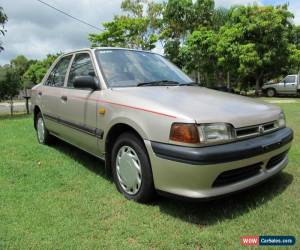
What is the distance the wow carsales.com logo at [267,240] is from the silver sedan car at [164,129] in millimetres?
452

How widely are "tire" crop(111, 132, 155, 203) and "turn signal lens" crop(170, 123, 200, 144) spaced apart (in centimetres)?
44

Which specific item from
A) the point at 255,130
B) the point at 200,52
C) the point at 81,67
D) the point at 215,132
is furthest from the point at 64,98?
the point at 200,52

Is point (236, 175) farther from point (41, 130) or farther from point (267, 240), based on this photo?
point (41, 130)

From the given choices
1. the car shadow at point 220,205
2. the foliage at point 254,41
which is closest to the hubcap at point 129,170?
the car shadow at point 220,205

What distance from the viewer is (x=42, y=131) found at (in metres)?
6.34

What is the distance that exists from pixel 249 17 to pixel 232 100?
2075 centimetres

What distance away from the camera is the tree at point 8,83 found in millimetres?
18538

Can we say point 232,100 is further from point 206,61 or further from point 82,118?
point 206,61

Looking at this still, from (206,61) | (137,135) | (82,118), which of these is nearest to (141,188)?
(137,135)

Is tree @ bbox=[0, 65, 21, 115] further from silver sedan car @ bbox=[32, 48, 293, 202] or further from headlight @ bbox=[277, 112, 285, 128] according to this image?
headlight @ bbox=[277, 112, 285, 128]

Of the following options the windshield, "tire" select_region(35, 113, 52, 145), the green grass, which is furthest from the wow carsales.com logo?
"tire" select_region(35, 113, 52, 145)

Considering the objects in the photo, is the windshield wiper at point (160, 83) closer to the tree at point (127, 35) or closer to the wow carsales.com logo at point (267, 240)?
the wow carsales.com logo at point (267, 240)

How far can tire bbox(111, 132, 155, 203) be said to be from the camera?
3.42m

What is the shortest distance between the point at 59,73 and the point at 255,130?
3389 millimetres
